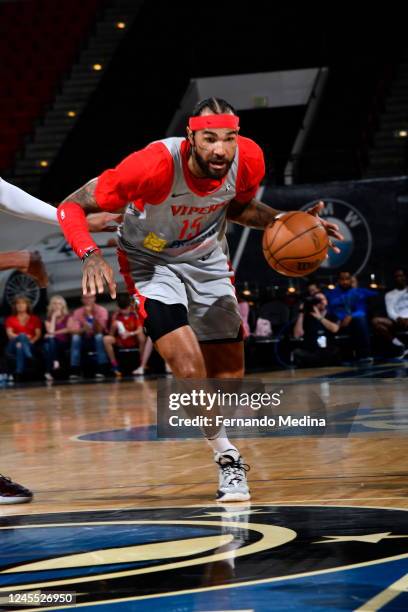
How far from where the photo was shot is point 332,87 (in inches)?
859

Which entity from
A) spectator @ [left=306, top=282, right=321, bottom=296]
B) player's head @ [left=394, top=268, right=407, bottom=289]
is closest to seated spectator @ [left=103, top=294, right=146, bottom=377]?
spectator @ [left=306, top=282, right=321, bottom=296]

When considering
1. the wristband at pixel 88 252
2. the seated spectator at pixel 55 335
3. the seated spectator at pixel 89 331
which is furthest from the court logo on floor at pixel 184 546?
the seated spectator at pixel 55 335

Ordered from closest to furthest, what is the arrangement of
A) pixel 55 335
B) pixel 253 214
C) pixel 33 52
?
pixel 253 214 < pixel 55 335 < pixel 33 52

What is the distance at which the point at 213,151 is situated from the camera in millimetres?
4547

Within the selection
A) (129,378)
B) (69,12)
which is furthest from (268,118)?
(129,378)

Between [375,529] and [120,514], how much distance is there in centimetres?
106

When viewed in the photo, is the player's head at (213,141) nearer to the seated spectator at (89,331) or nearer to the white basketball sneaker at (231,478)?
the white basketball sneaker at (231,478)

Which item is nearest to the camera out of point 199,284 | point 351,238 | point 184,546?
point 184,546

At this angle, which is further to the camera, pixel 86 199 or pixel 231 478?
pixel 86 199

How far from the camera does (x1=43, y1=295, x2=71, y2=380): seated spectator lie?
52.3ft

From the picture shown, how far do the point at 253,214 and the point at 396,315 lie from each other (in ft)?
→ 33.8

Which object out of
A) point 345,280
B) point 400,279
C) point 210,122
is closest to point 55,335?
point 345,280

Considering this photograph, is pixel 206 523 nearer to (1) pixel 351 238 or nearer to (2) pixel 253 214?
(2) pixel 253 214

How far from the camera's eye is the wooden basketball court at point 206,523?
109 inches
